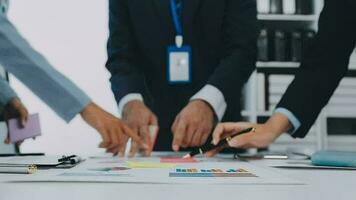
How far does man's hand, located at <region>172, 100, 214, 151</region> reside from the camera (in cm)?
134

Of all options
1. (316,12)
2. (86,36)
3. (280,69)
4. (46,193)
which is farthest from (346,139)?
(46,193)

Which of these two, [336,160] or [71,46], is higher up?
[71,46]

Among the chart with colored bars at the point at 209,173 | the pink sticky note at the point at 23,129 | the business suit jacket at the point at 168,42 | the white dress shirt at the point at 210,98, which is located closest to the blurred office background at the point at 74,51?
the business suit jacket at the point at 168,42

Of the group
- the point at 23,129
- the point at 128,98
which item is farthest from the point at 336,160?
the point at 23,129

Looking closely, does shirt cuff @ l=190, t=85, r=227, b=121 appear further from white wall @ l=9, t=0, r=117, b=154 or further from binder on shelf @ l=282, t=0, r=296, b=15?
white wall @ l=9, t=0, r=117, b=154

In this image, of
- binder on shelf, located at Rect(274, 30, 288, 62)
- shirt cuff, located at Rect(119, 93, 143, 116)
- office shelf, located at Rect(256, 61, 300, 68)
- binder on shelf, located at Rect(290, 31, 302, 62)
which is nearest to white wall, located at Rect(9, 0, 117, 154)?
office shelf, located at Rect(256, 61, 300, 68)

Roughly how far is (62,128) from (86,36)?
676 millimetres

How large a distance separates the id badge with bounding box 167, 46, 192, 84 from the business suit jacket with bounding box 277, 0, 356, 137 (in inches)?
21.8

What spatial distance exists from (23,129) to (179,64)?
0.62m

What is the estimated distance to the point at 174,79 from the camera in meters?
1.70

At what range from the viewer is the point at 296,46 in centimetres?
281

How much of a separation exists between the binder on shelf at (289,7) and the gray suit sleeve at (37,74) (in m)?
2.00

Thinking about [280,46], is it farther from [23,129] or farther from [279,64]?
[23,129]

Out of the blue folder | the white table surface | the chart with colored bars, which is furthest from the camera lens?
the blue folder
